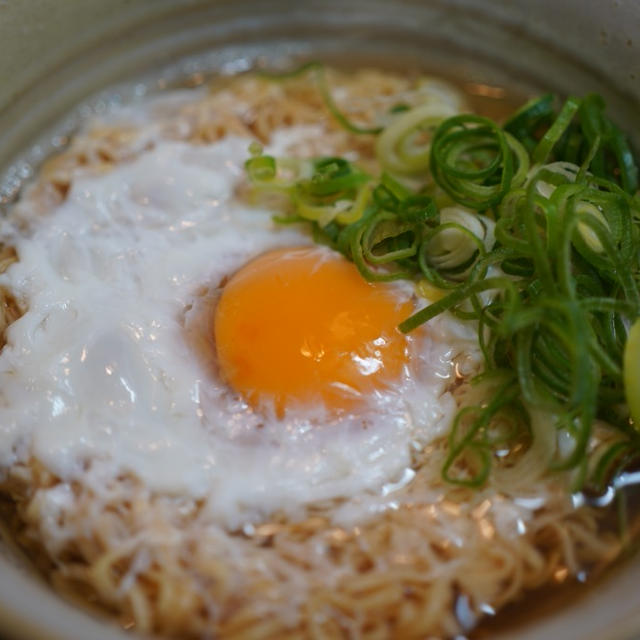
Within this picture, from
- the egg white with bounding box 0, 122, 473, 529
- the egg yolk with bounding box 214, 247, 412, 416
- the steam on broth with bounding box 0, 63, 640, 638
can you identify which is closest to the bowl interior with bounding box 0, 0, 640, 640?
the steam on broth with bounding box 0, 63, 640, 638

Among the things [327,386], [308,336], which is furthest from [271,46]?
[327,386]

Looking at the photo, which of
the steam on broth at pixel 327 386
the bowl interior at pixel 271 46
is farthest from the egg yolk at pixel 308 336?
the bowl interior at pixel 271 46

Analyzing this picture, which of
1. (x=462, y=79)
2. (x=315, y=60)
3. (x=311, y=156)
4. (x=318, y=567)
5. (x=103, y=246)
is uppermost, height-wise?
(x=315, y=60)

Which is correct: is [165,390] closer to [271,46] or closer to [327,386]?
[327,386]

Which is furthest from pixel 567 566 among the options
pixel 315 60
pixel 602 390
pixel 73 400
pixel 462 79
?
pixel 315 60

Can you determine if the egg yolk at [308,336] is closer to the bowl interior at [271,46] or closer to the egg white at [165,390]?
the egg white at [165,390]

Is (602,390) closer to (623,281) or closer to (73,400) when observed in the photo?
(623,281)

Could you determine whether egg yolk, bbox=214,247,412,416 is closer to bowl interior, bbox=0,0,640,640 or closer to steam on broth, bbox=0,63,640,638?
steam on broth, bbox=0,63,640,638
